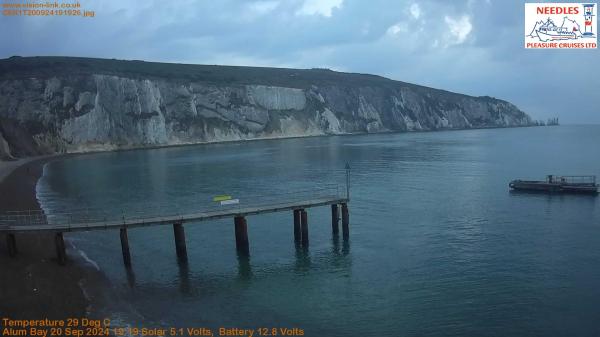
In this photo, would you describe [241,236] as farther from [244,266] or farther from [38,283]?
[38,283]

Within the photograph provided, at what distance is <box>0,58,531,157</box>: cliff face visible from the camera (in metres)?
119

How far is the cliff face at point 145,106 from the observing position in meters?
119

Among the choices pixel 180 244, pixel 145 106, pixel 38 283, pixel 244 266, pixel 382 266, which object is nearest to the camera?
pixel 38 283

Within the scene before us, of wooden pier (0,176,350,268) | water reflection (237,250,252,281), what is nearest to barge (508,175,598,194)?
wooden pier (0,176,350,268)

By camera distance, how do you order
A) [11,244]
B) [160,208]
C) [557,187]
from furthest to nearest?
[557,187] → [160,208] → [11,244]

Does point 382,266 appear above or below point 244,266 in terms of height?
below

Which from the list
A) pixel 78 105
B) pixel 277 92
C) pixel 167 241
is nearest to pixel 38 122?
pixel 78 105

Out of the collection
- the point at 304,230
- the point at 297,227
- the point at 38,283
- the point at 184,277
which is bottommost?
the point at 184,277

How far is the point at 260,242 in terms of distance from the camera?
108ft

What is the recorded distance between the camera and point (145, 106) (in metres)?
140

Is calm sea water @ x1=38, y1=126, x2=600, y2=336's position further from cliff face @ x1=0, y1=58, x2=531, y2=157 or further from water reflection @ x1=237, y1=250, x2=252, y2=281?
cliff face @ x1=0, y1=58, x2=531, y2=157

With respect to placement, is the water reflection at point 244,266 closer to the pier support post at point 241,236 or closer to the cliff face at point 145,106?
the pier support post at point 241,236

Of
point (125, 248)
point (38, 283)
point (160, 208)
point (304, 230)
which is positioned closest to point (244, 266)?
point (304, 230)

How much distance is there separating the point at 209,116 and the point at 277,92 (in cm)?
3052
